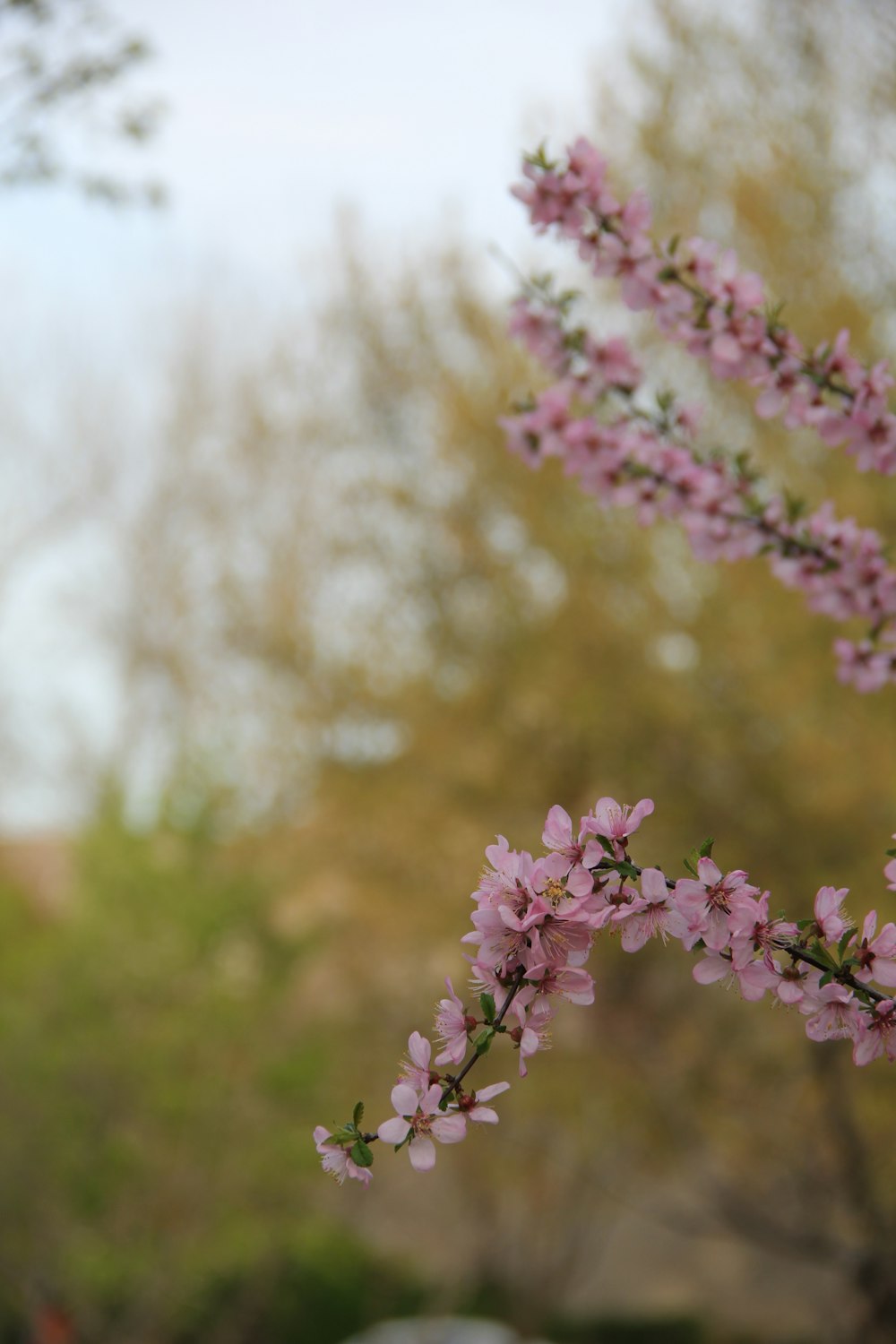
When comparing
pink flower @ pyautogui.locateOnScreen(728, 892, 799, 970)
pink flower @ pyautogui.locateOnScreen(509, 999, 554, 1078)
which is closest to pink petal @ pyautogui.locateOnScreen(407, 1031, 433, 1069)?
pink flower @ pyautogui.locateOnScreen(509, 999, 554, 1078)

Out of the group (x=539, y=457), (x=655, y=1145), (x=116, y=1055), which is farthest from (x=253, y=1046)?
(x=539, y=457)

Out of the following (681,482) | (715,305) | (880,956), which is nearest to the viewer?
(880,956)

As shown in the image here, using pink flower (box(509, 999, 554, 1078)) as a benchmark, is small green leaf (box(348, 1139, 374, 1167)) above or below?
below

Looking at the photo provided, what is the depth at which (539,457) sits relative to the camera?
3188 millimetres

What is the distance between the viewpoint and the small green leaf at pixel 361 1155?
1.59 metres

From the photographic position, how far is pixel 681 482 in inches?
119

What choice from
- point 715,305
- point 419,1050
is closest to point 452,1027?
point 419,1050

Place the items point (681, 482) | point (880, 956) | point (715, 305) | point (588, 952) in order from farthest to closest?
point (681, 482) < point (715, 305) < point (880, 956) < point (588, 952)

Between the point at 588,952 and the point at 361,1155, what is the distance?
1.17 ft

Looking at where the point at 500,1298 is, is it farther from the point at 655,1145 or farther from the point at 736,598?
the point at 736,598

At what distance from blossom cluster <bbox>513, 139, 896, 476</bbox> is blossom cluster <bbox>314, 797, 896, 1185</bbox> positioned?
1.30 m

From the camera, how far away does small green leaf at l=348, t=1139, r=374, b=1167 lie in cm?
159

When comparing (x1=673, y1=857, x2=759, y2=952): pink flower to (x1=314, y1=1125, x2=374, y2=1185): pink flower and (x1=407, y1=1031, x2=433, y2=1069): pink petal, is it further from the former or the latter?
(x1=314, y1=1125, x2=374, y2=1185): pink flower

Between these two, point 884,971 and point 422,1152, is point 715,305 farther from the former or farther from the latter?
point 422,1152
